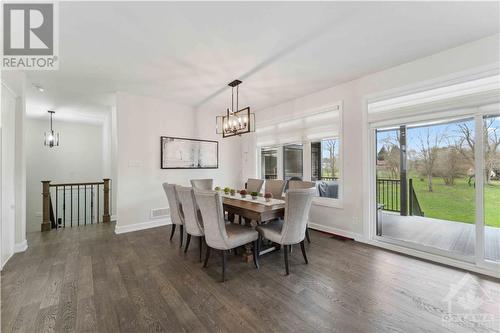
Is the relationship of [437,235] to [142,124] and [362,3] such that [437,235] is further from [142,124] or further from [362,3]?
[142,124]

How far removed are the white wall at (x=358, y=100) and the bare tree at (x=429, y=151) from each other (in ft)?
2.52

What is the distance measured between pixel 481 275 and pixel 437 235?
778mm

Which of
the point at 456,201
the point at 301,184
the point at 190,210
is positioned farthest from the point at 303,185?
the point at 456,201

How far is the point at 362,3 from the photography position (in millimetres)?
1866

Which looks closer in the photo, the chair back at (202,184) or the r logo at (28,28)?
the r logo at (28,28)

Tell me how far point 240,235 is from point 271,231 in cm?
41

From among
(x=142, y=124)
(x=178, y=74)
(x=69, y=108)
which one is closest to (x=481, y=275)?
(x=178, y=74)

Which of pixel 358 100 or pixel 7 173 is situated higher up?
pixel 358 100

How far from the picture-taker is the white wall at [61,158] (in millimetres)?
6078

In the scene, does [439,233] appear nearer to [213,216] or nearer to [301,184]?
[301,184]

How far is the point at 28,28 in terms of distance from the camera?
2119 millimetres

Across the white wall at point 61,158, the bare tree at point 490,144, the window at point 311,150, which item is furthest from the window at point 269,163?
the white wall at point 61,158

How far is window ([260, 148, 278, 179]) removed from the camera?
528 centimetres

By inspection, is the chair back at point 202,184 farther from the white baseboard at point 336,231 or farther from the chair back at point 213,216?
the white baseboard at point 336,231
